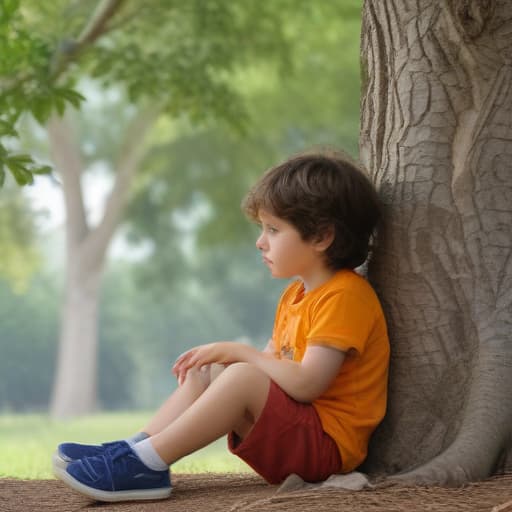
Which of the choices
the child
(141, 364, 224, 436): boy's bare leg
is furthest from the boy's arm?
(141, 364, 224, 436): boy's bare leg

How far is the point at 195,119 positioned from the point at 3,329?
20.0 m

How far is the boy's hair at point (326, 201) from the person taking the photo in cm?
344

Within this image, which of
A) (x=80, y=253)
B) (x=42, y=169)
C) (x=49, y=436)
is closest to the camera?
(x=42, y=169)

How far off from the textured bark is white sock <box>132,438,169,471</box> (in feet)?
2.76

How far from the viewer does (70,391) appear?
60.1ft

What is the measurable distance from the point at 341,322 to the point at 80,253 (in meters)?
15.4

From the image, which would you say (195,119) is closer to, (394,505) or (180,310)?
(394,505)

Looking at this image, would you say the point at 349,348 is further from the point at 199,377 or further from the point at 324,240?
the point at 199,377

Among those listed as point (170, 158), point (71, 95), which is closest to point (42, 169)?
point (71, 95)

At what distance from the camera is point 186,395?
347 cm

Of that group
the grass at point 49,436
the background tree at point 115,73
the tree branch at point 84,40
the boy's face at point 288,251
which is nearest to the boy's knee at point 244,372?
the boy's face at point 288,251

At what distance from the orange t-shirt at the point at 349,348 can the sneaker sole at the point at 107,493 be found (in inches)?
25.6

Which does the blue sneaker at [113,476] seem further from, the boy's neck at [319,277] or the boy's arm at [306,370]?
the boy's neck at [319,277]

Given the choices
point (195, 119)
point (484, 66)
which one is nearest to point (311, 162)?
point (484, 66)
